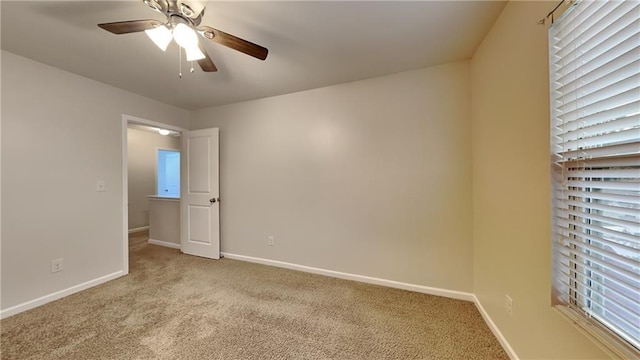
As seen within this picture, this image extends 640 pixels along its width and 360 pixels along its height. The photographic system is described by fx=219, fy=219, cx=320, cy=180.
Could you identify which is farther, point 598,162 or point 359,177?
point 359,177

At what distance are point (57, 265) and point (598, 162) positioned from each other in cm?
421

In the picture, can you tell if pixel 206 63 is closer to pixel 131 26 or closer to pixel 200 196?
pixel 131 26

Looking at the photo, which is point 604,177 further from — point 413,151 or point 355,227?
point 355,227

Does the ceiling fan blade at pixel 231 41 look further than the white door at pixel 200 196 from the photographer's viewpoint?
No

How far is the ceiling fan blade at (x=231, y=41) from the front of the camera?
4.65 ft

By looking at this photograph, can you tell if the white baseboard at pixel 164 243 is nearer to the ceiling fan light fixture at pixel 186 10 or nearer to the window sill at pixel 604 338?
the ceiling fan light fixture at pixel 186 10

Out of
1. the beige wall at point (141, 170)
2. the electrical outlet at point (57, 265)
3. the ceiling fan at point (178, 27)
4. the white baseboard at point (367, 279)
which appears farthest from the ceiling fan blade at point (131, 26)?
the beige wall at point (141, 170)

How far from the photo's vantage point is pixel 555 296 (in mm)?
1078

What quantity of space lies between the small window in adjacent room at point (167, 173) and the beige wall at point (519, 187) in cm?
688

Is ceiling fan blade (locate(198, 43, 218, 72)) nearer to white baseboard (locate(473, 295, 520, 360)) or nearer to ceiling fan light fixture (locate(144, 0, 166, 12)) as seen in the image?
ceiling fan light fixture (locate(144, 0, 166, 12))

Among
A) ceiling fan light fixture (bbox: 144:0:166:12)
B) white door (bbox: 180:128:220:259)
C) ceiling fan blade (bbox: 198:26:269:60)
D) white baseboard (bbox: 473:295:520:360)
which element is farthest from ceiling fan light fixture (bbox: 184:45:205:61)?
white baseboard (bbox: 473:295:520:360)

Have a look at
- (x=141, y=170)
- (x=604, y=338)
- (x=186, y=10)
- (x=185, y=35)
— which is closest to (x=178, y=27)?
(x=185, y=35)

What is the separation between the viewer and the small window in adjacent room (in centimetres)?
597

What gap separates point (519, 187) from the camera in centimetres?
137
